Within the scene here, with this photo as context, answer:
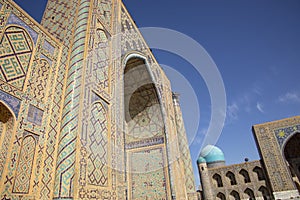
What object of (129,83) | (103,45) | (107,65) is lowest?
(107,65)

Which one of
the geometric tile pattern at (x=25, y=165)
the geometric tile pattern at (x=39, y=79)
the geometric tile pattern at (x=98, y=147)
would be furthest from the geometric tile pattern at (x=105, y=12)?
the geometric tile pattern at (x=25, y=165)

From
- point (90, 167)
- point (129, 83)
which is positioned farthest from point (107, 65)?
point (129, 83)

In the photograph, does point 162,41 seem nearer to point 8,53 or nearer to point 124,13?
point 124,13

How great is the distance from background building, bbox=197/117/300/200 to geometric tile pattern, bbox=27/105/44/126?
12.1m

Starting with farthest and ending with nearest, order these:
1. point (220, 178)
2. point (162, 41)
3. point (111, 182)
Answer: point (220, 178) < point (162, 41) < point (111, 182)

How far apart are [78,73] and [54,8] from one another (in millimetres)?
2361

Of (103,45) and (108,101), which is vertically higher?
(103,45)

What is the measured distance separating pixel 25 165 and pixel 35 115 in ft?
2.09

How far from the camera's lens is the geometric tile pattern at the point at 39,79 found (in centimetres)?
274

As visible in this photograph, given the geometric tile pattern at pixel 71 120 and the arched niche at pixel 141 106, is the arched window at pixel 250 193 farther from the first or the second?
the geometric tile pattern at pixel 71 120

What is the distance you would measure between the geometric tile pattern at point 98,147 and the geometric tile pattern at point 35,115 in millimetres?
660

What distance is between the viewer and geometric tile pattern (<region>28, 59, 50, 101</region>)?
8.97ft

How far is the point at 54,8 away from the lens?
14.8 feet

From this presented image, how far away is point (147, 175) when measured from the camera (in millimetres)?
6480
